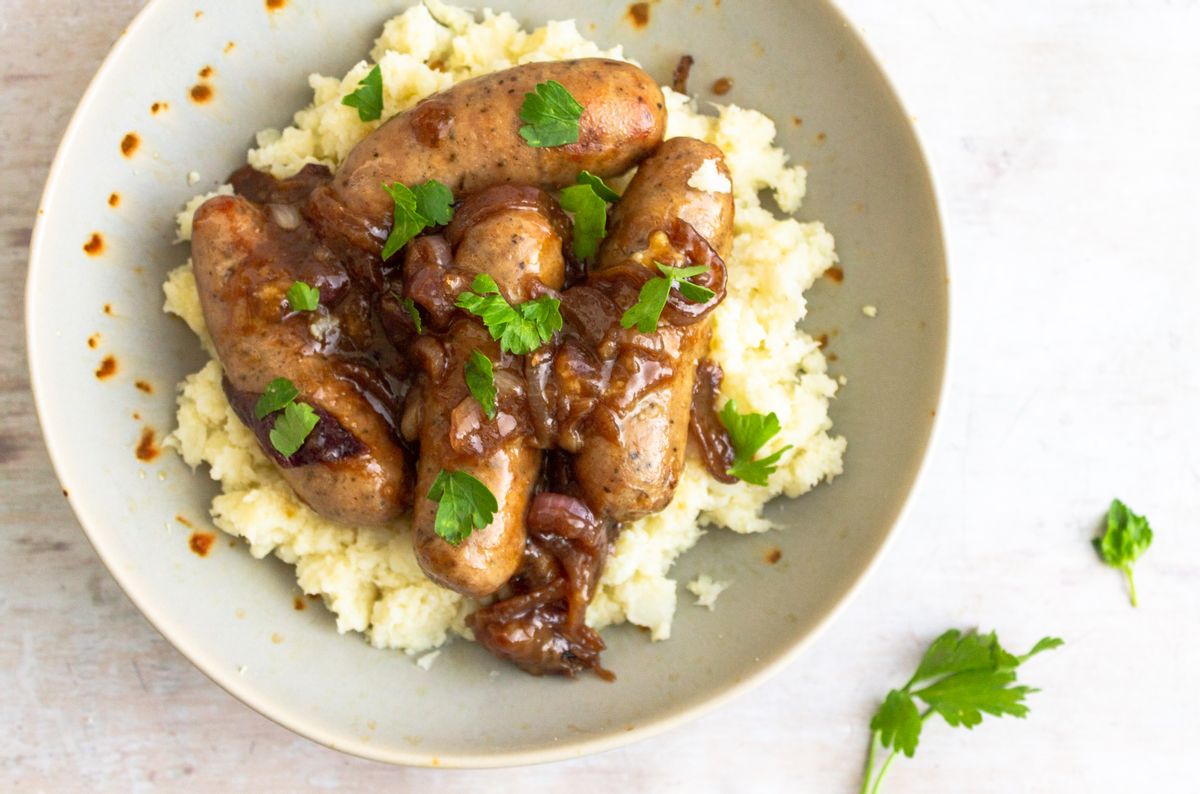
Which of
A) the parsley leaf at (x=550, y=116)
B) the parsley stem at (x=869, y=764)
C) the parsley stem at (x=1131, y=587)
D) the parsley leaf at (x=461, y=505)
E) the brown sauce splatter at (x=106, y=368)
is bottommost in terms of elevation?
the parsley stem at (x=869, y=764)

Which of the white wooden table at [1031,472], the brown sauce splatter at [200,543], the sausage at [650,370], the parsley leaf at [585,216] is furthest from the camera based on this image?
the white wooden table at [1031,472]

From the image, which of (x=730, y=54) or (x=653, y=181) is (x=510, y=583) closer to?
(x=653, y=181)

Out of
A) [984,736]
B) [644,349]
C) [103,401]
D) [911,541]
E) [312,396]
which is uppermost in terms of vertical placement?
[644,349]

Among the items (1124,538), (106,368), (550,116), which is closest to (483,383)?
(550,116)

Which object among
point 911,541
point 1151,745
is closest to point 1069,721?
point 1151,745

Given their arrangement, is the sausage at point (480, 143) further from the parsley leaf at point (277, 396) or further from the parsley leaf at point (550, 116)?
the parsley leaf at point (277, 396)

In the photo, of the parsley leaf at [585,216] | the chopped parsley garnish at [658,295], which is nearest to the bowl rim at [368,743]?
the chopped parsley garnish at [658,295]
